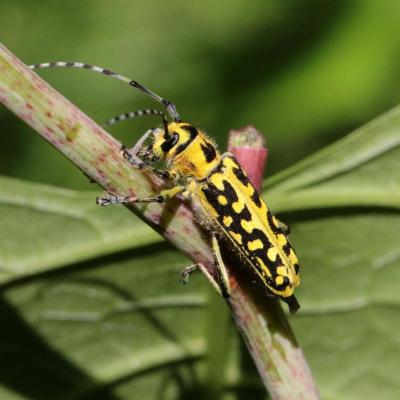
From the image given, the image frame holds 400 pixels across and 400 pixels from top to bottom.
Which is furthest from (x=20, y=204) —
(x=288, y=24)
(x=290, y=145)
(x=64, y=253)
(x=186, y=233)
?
(x=288, y=24)

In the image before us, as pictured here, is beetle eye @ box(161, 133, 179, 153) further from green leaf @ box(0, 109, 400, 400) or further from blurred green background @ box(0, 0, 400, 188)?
blurred green background @ box(0, 0, 400, 188)

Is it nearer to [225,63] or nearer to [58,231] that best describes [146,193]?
[58,231]

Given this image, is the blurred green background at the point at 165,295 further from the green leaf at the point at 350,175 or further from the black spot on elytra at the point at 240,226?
the black spot on elytra at the point at 240,226

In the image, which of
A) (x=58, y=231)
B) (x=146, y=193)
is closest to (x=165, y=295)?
(x=58, y=231)

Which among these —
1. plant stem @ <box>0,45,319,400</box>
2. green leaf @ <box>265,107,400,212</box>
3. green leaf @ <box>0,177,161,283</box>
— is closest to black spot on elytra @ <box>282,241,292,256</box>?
green leaf @ <box>265,107,400,212</box>

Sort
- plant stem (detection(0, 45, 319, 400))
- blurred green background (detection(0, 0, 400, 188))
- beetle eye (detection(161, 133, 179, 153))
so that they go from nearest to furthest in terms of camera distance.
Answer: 1. plant stem (detection(0, 45, 319, 400))
2. beetle eye (detection(161, 133, 179, 153))
3. blurred green background (detection(0, 0, 400, 188))

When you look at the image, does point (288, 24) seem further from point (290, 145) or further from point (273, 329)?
point (273, 329)
